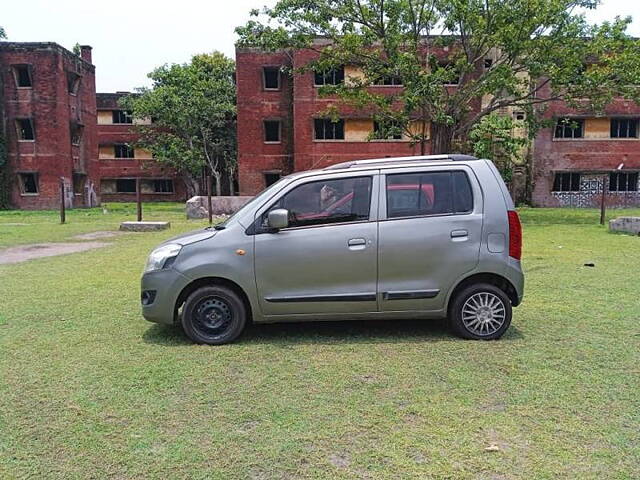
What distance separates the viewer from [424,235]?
18.1ft

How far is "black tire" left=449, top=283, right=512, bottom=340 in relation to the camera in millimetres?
5629

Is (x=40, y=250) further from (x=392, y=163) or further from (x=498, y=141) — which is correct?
(x=498, y=141)

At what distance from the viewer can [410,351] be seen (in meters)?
5.27

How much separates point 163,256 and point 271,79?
30.1 m

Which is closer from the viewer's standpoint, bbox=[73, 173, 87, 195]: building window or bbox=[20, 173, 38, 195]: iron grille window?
bbox=[20, 173, 38, 195]: iron grille window

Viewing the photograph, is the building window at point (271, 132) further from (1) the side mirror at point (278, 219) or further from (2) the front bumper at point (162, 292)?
(1) the side mirror at point (278, 219)

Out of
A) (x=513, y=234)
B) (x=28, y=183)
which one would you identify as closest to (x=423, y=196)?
(x=513, y=234)

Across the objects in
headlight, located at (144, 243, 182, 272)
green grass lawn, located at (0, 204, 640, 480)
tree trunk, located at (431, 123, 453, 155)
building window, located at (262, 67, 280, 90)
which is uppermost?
building window, located at (262, 67, 280, 90)

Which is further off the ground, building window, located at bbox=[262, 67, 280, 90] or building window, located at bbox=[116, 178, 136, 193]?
building window, located at bbox=[262, 67, 280, 90]

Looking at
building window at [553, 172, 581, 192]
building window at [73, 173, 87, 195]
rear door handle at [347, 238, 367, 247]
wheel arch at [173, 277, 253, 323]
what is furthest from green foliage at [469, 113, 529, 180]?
building window at [73, 173, 87, 195]

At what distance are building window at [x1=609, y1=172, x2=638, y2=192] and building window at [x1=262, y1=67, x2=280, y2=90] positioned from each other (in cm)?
2066

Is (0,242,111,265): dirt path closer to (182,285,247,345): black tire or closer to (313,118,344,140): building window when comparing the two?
(182,285,247,345): black tire

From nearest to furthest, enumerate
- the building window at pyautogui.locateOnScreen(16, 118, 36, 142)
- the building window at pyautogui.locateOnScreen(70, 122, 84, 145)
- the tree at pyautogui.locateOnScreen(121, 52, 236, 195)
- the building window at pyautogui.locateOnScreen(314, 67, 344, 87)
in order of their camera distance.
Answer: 1. the building window at pyautogui.locateOnScreen(314, 67, 344, 87)
2. the building window at pyautogui.locateOnScreen(16, 118, 36, 142)
3. the building window at pyautogui.locateOnScreen(70, 122, 84, 145)
4. the tree at pyautogui.locateOnScreen(121, 52, 236, 195)

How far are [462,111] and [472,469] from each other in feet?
69.1
